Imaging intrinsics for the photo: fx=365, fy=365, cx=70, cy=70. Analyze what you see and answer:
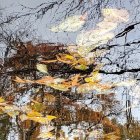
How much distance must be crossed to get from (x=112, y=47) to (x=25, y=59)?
1003mm

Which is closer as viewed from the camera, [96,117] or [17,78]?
[17,78]

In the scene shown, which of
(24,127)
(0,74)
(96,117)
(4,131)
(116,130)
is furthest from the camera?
(116,130)

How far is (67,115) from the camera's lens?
51.5ft

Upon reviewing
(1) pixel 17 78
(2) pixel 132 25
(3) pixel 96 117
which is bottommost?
(1) pixel 17 78

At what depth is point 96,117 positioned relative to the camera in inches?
686

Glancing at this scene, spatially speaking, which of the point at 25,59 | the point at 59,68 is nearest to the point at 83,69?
the point at 59,68

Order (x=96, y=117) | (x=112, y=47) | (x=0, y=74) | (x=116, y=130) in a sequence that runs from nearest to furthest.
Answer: (x=0, y=74)
(x=112, y=47)
(x=96, y=117)
(x=116, y=130)

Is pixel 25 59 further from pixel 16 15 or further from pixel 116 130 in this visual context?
pixel 116 130

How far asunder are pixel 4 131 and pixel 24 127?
1376mm

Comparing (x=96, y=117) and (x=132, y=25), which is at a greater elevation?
(x=96, y=117)

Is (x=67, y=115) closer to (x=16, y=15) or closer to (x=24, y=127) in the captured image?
(x=24, y=127)

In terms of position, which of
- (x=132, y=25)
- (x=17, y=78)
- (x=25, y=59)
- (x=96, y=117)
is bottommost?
(x=17, y=78)

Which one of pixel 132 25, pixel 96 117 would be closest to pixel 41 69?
pixel 132 25

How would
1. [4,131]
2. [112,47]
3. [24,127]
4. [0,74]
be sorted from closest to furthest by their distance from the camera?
1. [0,74]
2. [112,47]
3. [4,131]
4. [24,127]
